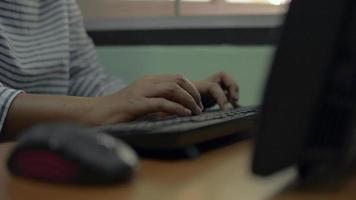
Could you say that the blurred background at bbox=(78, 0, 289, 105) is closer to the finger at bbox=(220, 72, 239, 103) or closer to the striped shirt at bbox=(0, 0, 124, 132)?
the striped shirt at bbox=(0, 0, 124, 132)

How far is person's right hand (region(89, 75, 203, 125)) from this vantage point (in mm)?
849

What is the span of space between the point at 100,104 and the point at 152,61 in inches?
29.5

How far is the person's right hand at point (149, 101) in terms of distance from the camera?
849mm

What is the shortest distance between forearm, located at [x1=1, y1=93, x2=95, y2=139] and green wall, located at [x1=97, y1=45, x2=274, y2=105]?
66 cm

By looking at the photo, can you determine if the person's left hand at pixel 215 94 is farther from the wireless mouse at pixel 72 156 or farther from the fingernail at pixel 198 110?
the wireless mouse at pixel 72 156

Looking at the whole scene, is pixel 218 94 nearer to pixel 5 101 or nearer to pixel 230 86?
pixel 230 86

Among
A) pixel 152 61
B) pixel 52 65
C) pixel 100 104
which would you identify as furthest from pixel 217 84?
pixel 152 61

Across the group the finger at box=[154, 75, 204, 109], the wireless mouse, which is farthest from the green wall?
the wireless mouse

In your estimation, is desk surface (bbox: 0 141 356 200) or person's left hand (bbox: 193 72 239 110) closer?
desk surface (bbox: 0 141 356 200)

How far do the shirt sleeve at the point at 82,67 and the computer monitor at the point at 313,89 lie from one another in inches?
40.3

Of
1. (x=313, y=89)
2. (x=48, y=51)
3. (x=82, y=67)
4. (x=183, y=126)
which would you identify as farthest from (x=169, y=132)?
(x=82, y=67)

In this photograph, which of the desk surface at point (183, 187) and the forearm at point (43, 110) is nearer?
the desk surface at point (183, 187)

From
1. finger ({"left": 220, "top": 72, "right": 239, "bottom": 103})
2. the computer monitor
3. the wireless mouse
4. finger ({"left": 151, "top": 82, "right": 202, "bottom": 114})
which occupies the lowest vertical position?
finger ({"left": 220, "top": 72, "right": 239, "bottom": 103})

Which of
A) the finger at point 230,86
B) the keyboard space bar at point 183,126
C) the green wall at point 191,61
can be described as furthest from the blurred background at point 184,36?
the keyboard space bar at point 183,126
